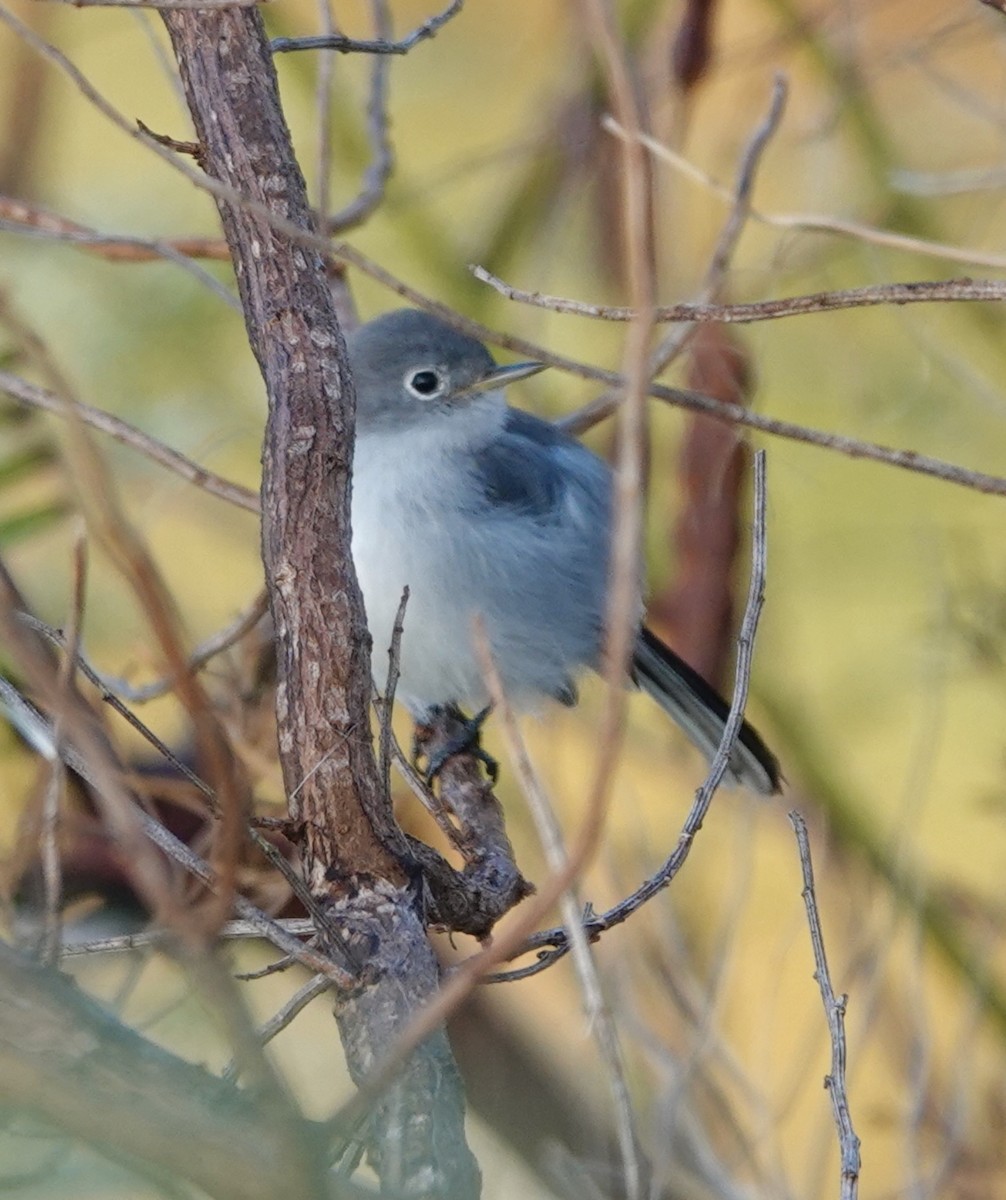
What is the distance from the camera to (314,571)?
1.64m

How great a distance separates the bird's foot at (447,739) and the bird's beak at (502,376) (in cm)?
72

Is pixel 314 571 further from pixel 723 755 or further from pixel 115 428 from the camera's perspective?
pixel 115 428

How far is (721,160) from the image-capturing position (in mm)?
4484

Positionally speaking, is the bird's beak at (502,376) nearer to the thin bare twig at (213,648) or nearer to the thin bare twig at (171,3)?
the thin bare twig at (213,648)

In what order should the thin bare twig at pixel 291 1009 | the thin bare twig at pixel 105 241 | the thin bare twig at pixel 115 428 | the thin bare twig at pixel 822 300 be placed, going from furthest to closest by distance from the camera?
the thin bare twig at pixel 105 241
the thin bare twig at pixel 115 428
the thin bare twig at pixel 822 300
the thin bare twig at pixel 291 1009

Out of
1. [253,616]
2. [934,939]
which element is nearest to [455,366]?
[253,616]

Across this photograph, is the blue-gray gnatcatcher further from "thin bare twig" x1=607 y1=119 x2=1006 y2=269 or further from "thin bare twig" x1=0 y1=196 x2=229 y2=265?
"thin bare twig" x1=607 y1=119 x2=1006 y2=269

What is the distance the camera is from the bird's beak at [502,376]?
332 cm

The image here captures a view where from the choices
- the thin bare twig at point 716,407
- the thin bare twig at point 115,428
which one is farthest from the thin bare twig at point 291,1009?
the thin bare twig at point 115,428

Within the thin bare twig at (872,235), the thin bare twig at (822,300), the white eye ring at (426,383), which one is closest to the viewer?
the thin bare twig at (822,300)

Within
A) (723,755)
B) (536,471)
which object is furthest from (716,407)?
(536,471)

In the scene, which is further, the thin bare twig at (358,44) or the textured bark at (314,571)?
the thin bare twig at (358,44)

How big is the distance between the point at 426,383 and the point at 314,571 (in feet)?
6.24

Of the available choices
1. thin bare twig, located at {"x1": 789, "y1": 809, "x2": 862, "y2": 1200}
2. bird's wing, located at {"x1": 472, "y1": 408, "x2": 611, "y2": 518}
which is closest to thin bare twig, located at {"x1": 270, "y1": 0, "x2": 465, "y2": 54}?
thin bare twig, located at {"x1": 789, "y1": 809, "x2": 862, "y2": 1200}
